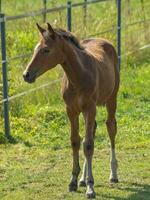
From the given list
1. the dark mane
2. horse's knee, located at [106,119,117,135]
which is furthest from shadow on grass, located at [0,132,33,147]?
the dark mane

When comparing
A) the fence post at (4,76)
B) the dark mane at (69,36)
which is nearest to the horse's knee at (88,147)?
the dark mane at (69,36)

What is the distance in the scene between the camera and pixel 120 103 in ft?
39.8

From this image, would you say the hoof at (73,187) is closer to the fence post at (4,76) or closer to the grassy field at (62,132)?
the grassy field at (62,132)

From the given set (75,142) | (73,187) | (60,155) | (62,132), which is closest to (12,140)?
(62,132)

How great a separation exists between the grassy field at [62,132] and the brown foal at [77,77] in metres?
0.35

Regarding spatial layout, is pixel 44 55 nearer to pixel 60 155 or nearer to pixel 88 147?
pixel 88 147

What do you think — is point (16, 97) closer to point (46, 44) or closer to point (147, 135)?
point (147, 135)

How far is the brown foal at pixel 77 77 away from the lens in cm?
697

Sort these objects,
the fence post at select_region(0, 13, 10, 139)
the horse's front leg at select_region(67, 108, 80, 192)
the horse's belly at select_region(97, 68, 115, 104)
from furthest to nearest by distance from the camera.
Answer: the fence post at select_region(0, 13, 10, 139) < the horse's belly at select_region(97, 68, 115, 104) < the horse's front leg at select_region(67, 108, 80, 192)

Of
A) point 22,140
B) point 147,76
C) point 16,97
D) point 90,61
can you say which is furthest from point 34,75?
point 147,76

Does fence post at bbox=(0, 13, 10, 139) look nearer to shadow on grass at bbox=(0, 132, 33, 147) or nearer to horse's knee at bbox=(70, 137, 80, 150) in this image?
shadow on grass at bbox=(0, 132, 33, 147)

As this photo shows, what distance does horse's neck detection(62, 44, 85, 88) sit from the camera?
727 centimetres

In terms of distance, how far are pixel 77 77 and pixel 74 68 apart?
0.10m

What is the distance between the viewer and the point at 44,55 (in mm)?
6957
